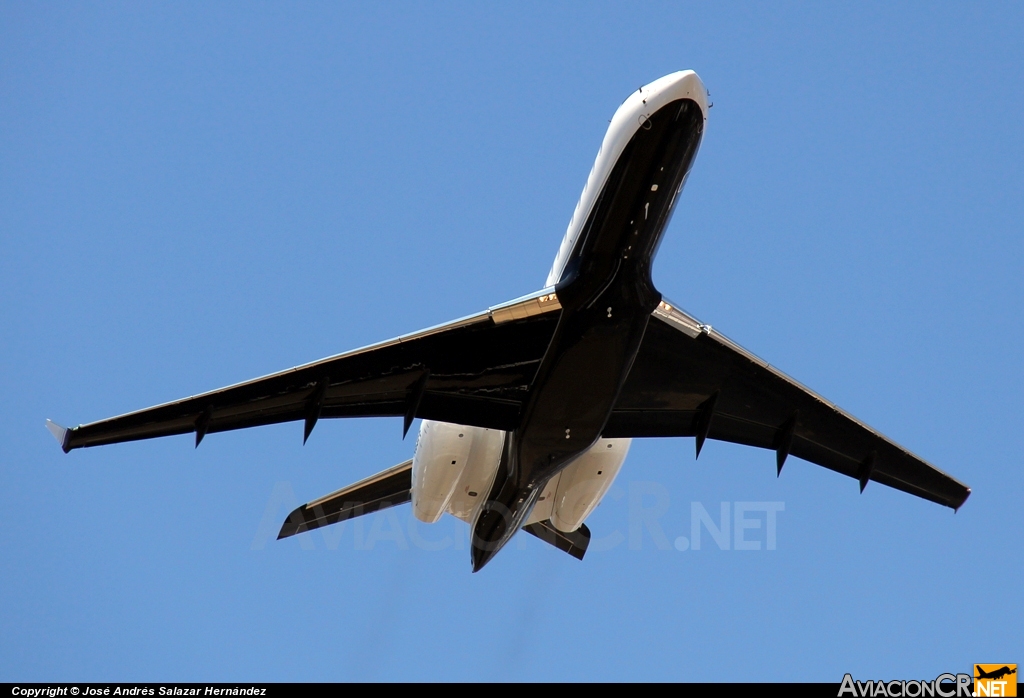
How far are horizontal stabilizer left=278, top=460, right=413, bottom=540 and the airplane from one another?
0.10 feet

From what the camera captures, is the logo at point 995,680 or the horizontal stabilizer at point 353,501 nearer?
the logo at point 995,680

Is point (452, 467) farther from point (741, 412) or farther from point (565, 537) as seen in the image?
point (741, 412)

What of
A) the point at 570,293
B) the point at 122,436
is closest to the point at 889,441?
the point at 570,293

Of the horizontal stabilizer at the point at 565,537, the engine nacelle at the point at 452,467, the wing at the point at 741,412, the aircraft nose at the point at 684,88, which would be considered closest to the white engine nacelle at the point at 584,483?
the wing at the point at 741,412

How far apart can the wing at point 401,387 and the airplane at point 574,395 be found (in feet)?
0.09

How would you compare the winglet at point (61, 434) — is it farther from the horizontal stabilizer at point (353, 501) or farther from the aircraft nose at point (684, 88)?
the aircraft nose at point (684, 88)

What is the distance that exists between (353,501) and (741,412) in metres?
8.43

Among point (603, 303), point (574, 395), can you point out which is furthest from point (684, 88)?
point (574, 395)

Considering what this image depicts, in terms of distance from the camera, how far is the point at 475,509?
2455 cm

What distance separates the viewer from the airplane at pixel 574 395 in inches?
803

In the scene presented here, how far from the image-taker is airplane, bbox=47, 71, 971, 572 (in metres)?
20.4

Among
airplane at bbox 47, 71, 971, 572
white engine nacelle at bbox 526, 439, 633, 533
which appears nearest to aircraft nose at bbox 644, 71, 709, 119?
airplane at bbox 47, 71, 971, 572

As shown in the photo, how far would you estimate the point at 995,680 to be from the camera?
20.3 metres

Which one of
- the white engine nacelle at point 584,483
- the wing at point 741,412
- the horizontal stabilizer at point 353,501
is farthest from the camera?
the horizontal stabilizer at point 353,501
